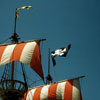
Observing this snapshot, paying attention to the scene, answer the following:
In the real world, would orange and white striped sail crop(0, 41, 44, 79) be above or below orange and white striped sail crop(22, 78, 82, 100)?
above

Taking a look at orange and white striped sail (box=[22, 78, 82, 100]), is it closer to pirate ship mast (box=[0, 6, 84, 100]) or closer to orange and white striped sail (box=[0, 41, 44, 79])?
pirate ship mast (box=[0, 6, 84, 100])

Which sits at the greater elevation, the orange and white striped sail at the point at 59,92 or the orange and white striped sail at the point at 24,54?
the orange and white striped sail at the point at 24,54

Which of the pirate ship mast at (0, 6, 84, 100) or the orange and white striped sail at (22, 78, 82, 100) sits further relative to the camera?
the orange and white striped sail at (22, 78, 82, 100)

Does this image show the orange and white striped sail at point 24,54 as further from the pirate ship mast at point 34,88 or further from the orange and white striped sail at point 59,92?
the orange and white striped sail at point 59,92

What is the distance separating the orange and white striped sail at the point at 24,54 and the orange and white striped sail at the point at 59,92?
599cm

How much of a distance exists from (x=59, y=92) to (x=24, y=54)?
27.4 ft

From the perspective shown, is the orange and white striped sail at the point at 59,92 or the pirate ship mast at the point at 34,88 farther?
the orange and white striped sail at the point at 59,92

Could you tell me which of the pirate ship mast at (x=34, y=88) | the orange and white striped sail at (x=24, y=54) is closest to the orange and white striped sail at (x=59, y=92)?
the pirate ship mast at (x=34, y=88)

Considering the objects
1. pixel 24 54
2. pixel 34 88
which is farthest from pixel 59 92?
pixel 24 54

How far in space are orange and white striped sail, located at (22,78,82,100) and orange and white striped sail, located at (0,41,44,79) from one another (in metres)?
5.99

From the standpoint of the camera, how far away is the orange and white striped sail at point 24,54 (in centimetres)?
2097

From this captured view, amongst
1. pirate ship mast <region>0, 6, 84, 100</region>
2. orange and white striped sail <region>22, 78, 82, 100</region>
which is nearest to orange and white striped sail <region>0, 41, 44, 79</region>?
pirate ship mast <region>0, 6, 84, 100</region>

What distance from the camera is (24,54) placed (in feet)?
71.3

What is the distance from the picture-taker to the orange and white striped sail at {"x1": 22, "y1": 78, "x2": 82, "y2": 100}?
88.9ft
